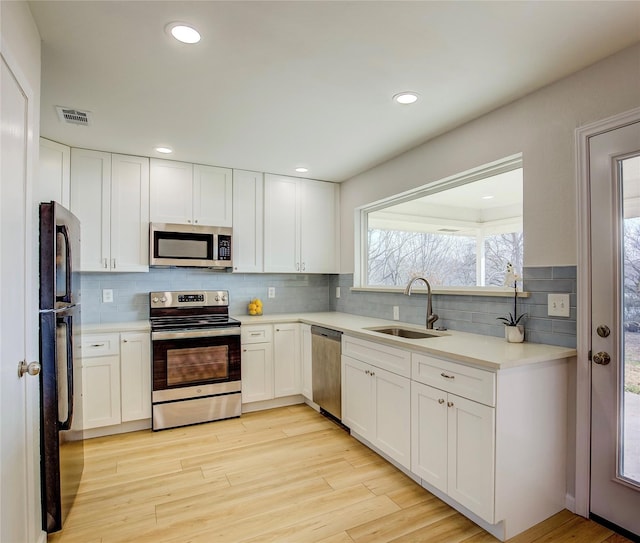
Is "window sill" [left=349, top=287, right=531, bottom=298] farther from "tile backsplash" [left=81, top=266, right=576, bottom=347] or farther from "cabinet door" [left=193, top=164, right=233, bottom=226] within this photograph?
"cabinet door" [left=193, top=164, right=233, bottom=226]

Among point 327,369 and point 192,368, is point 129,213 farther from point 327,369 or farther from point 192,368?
point 327,369

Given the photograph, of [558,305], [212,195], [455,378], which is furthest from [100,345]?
[558,305]

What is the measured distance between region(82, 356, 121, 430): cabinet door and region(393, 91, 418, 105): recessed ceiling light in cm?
287

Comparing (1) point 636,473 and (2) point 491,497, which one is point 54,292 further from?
(1) point 636,473

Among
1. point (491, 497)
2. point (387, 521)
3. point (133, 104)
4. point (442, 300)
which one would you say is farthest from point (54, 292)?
point (442, 300)

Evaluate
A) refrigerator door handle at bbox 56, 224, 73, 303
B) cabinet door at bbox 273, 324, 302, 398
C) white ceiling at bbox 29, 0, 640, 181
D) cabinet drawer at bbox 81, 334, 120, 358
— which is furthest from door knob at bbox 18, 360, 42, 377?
cabinet door at bbox 273, 324, 302, 398

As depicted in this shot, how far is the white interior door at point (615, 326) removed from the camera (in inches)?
72.1

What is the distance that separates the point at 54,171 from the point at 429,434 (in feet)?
11.0

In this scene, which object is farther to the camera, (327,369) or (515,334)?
(327,369)

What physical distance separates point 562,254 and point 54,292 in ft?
8.60

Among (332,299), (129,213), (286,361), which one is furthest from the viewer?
(332,299)

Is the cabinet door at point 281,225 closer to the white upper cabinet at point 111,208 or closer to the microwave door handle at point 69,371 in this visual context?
the white upper cabinet at point 111,208

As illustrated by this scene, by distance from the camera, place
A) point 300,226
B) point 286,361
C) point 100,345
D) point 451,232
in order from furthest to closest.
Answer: point 300,226 → point 286,361 → point 451,232 → point 100,345

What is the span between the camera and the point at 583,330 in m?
2.00
